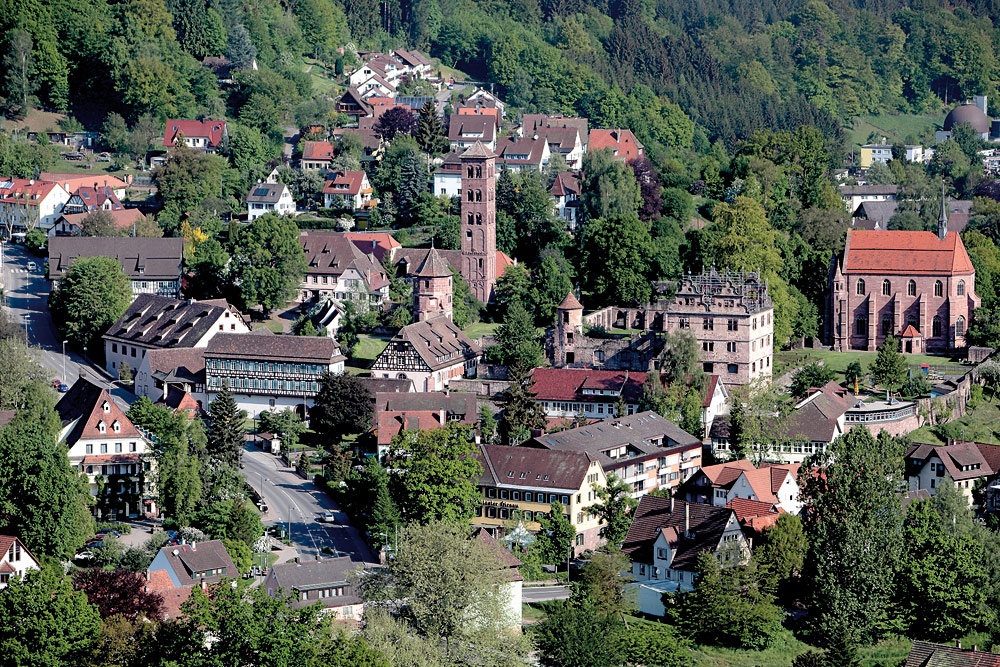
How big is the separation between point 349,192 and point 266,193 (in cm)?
590

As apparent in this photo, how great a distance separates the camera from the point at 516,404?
97.1 metres

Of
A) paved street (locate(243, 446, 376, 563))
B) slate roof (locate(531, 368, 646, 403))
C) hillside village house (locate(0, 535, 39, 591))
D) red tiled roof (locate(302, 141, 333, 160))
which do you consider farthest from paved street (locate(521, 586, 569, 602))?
red tiled roof (locate(302, 141, 333, 160))

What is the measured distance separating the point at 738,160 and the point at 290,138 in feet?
119

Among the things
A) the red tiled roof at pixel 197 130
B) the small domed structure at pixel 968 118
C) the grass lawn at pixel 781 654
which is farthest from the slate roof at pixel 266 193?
the small domed structure at pixel 968 118

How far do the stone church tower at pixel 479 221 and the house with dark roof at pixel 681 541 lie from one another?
35341 millimetres

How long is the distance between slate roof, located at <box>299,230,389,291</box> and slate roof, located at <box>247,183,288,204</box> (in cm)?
1389

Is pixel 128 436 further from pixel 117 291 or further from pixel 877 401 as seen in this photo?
pixel 877 401

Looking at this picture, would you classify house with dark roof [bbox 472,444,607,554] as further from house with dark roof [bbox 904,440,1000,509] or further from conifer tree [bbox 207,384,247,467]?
house with dark roof [bbox 904,440,1000,509]

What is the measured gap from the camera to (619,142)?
151000 mm

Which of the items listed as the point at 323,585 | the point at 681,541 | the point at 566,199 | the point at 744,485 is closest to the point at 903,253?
the point at 566,199

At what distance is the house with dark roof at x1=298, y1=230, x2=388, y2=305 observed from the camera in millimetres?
114062

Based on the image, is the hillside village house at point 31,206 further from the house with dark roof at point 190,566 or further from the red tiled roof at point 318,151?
the house with dark roof at point 190,566

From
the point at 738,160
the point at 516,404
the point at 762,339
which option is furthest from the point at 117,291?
the point at 738,160

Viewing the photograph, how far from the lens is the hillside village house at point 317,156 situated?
141m
